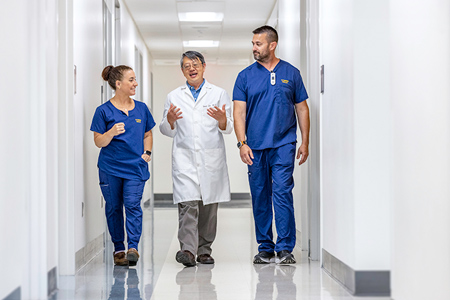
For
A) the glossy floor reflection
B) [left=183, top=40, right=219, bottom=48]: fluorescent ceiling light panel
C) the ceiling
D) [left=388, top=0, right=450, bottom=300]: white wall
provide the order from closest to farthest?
[left=388, top=0, right=450, bottom=300]: white wall < the glossy floor reflection < the ceiling < [left=183, top=40, right=219, bottom=48]: fluorescent ceiling light panel

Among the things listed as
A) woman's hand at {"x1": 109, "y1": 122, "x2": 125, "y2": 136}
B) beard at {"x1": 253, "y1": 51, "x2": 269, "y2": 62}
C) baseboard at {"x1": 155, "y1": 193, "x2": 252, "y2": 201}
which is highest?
beard at {"x1": 253, "y1": 51, "x2": 269, "y2": 62}

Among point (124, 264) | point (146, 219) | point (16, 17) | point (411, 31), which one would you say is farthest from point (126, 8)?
point (411, 31)

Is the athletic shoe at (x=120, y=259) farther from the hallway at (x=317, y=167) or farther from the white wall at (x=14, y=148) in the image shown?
the white wall at (x=14, y=148)

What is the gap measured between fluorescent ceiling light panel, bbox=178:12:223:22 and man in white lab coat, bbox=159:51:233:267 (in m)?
4.21

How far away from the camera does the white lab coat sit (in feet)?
13.7

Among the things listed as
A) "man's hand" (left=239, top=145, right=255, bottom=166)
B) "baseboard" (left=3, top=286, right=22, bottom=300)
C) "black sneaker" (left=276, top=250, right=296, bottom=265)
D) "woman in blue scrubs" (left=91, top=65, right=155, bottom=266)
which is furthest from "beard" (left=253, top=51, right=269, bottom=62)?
"baseboard" (left=3, top=286, right=22, bottom=300)

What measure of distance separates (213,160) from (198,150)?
0.40 ft

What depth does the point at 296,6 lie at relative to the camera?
16.9 feet

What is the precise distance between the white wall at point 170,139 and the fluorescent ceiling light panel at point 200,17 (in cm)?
371

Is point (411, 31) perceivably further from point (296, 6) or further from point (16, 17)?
point (296, 6)

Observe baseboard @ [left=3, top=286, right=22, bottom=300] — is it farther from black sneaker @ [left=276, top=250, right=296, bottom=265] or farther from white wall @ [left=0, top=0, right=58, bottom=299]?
black sneaker @ [left=276, top=250, right=296, bottom=265]

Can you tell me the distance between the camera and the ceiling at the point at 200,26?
7730mm

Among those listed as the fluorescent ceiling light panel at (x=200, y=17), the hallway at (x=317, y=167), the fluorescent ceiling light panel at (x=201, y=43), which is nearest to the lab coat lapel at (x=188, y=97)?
the hallway at (x=317, y=167)

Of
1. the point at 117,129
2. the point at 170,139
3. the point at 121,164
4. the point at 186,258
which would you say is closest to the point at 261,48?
the point at 117,129
